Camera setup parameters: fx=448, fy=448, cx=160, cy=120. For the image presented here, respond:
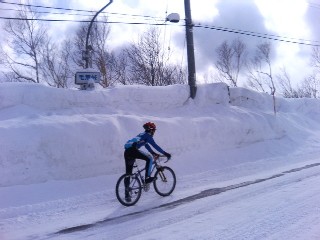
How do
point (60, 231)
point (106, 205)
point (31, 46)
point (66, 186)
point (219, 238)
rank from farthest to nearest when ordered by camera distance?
point (31, 46)
point (66, 186)
point (106, 205)
point (60, 231)
point (219, 238)

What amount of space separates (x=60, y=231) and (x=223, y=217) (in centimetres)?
293

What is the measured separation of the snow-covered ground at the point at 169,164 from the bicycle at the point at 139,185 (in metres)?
0.24

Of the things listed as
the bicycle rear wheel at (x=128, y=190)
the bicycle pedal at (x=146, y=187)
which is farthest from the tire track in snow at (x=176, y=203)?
the bicycle pedal at (x=146, y=187)

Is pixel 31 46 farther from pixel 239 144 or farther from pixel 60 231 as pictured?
pixel 60 231

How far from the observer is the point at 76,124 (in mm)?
14375

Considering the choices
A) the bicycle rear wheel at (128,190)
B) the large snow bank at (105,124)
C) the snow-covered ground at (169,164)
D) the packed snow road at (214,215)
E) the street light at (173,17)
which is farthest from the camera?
the street light at (173,17)

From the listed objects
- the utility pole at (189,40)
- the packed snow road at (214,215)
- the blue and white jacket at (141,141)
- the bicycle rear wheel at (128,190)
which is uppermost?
the utility pole at (189,40)

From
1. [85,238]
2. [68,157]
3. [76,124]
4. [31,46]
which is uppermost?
→ [31,46]

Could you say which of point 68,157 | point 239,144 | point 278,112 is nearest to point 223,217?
point 68,157

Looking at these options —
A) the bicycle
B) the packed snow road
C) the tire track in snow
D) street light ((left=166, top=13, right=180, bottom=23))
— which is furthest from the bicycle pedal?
street light ((left=166, top=13, right=180, bottom=23))

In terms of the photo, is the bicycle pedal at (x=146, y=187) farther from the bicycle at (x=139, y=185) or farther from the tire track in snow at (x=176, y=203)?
the tire track in snow at (x=176, y=203)

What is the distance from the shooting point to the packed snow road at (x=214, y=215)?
7.07m

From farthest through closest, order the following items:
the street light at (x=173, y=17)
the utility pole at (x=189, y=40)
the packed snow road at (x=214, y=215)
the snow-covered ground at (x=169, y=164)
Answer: the utility pole at (x=189, y=40) → the street light at (x=173, y=17) → the snow-covered ground at (x=169, y=164) → the packed snow road at (x=214, y=215)

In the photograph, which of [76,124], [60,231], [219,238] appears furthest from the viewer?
[76,124]
